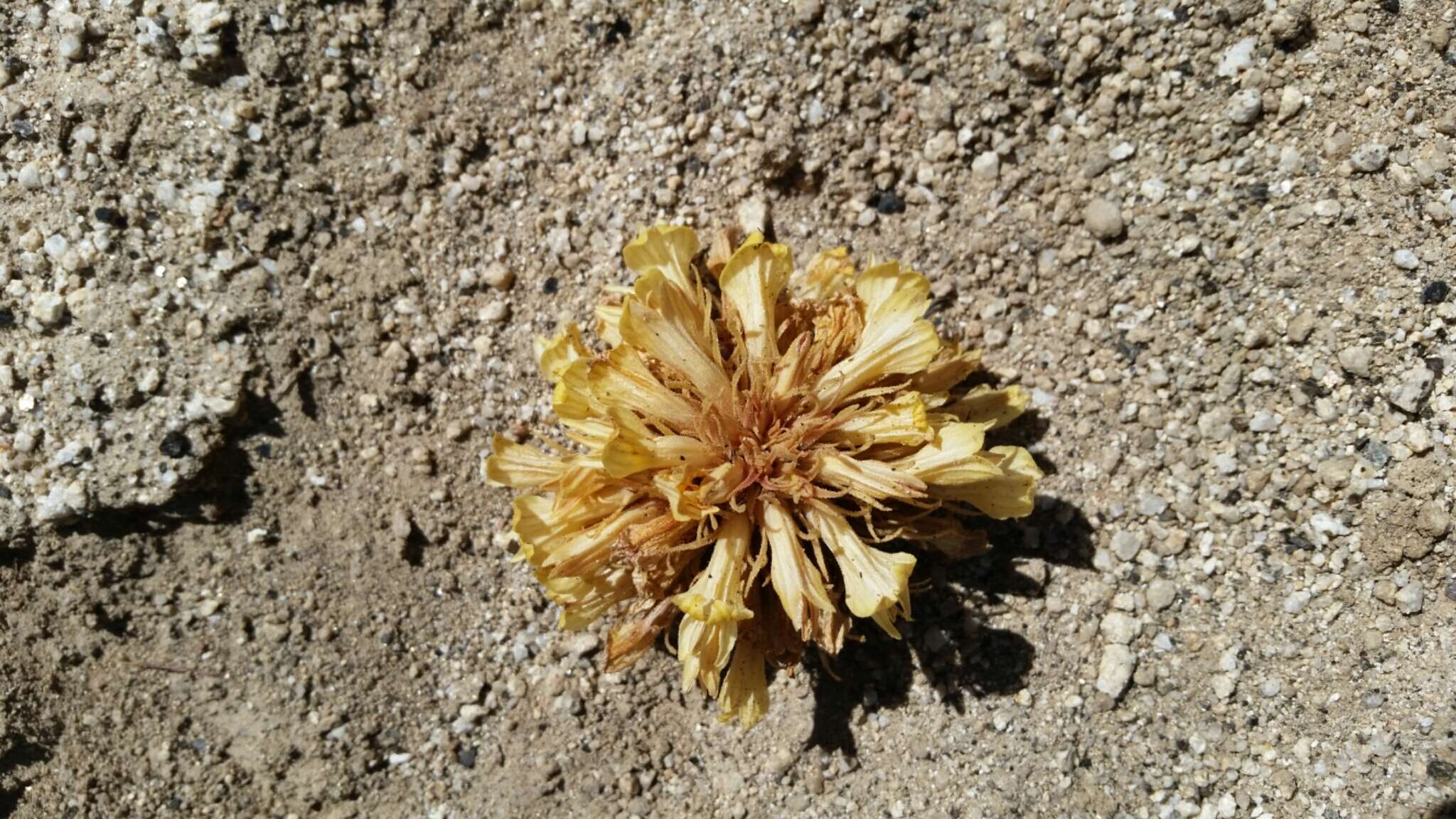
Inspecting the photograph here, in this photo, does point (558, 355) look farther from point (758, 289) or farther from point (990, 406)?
point (990, 406)

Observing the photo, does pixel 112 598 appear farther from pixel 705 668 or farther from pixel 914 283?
pixel 914 283

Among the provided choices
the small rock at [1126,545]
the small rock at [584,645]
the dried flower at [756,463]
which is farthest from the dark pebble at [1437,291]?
the small rock at [584,645]

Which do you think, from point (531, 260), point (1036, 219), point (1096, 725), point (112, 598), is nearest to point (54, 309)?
point (112, 598)

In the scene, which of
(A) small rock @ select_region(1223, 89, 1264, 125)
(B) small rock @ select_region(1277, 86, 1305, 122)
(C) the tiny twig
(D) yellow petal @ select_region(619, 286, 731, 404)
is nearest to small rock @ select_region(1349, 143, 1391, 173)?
(B) small rock @ select_region(1277, 86, 1305, 122)

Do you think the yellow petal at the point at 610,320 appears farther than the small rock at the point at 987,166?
No

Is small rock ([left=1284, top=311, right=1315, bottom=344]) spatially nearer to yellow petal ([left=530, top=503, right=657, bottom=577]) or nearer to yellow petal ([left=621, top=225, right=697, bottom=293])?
yellow petal ([left=621, top=225, right=697, bottom=293])

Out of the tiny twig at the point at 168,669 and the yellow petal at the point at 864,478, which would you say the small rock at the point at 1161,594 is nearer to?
the yellow petal at the point at 864,478

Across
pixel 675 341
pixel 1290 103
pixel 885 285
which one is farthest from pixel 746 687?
pixel 1290 103
